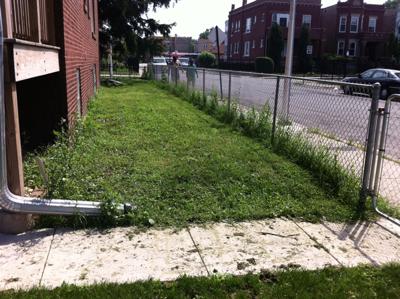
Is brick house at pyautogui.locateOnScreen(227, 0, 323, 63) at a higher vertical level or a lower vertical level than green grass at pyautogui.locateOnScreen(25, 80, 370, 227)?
higher

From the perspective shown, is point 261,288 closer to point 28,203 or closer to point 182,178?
point 28,203

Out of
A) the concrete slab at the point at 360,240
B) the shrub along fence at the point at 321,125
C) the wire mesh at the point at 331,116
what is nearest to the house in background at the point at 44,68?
the concrete slab at the point at 360,240

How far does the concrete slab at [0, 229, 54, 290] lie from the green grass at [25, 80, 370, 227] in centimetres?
35

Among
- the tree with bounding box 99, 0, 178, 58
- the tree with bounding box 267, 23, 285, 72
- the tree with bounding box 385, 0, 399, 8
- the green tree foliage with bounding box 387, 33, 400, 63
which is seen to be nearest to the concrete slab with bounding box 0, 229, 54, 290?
the tree with bounding box 99, 0, 178, 58

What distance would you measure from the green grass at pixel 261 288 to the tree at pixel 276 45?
45.5 metres

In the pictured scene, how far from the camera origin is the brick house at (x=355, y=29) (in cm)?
5178

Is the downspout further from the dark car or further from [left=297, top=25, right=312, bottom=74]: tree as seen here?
[left=297, top=25, right=312, bottom=74]: tree

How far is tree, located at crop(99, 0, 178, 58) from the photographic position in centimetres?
2955

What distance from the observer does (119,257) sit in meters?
3.67

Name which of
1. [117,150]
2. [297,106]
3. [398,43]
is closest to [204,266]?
[117,150]

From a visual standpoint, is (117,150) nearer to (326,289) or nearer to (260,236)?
(260,236)

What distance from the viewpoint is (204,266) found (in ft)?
11.7

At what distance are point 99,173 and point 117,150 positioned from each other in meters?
1.40

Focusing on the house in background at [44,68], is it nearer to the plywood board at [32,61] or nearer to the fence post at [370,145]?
the plywood board at [32,61]
